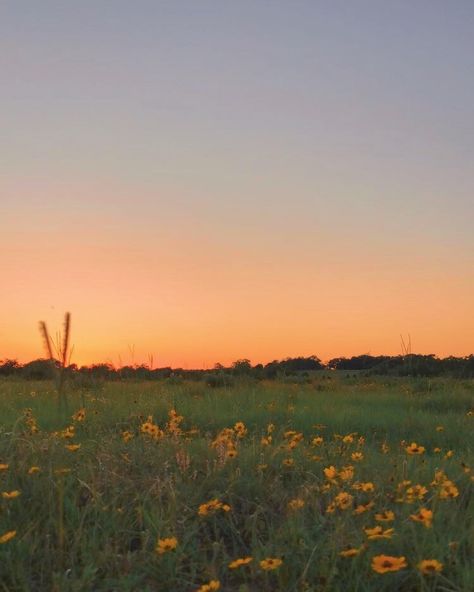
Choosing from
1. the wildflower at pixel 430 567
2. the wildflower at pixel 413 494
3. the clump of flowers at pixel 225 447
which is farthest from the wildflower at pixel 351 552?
the clump of flowers at pixel 225 447

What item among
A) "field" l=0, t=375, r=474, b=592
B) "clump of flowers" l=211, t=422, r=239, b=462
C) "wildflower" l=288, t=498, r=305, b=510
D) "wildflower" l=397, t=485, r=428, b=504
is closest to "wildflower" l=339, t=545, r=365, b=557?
"field" l=0, t=375, r=474, b=592

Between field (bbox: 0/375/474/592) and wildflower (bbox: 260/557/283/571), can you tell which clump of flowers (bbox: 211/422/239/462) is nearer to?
field (bbox: 0/375/474/592)

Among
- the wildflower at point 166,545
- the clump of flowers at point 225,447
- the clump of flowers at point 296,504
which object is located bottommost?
the wildflower at point 166,545

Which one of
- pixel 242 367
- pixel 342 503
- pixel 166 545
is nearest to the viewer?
pixel 166 545

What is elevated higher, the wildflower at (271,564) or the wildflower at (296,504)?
the wildflower at (296,504)

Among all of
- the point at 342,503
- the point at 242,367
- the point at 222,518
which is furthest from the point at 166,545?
the point at 242,367

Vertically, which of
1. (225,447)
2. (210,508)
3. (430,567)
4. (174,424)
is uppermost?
(174,424)

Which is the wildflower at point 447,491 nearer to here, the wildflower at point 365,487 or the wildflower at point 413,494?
the wildflower at point 413,494

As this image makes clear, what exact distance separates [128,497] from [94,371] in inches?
594

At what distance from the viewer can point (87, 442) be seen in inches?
185

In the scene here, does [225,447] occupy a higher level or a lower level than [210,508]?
higher

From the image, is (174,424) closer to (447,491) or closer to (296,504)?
(296,504)

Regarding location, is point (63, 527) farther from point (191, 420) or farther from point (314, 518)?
point (191, 420)

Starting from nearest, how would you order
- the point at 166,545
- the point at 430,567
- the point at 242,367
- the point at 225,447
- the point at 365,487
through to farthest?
1. the point at 430,567
2. the point at 166,545
3. the point at 365,487
4. the point at 225,447
5. the point at 242,367
